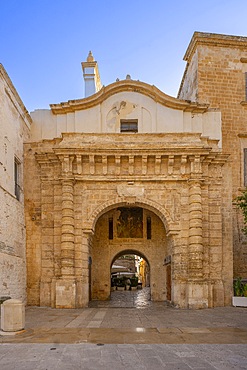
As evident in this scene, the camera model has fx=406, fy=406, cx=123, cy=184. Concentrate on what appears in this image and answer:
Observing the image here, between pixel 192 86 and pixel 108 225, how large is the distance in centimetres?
786

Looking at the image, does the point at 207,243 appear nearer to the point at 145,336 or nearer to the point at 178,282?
the point at 178,282

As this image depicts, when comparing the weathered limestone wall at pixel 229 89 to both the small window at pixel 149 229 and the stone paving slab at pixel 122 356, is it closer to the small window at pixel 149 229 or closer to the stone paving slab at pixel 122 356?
the small window at pixel 149 229

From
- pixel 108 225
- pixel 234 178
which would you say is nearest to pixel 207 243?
pixel 234 178

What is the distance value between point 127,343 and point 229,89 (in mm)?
14183

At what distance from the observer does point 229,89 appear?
741 inches

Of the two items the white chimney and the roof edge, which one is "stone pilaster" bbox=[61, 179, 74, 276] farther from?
the white chimney

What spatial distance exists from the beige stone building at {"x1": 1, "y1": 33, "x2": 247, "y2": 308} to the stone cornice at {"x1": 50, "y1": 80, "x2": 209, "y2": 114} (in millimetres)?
39

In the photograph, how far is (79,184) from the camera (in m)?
15.1

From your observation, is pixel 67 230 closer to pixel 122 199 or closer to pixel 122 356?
pixel 122 199

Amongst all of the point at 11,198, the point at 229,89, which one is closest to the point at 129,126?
the point at 11,198

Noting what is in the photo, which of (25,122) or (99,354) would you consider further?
(25,122)

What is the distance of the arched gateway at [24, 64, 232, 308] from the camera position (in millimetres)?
14602

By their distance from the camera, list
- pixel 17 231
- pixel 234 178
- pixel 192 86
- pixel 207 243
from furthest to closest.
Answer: pixel 192 86
pixel 234 178
pixel 207 243
pixel 17 231

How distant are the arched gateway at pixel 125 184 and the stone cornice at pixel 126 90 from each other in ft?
0.13
